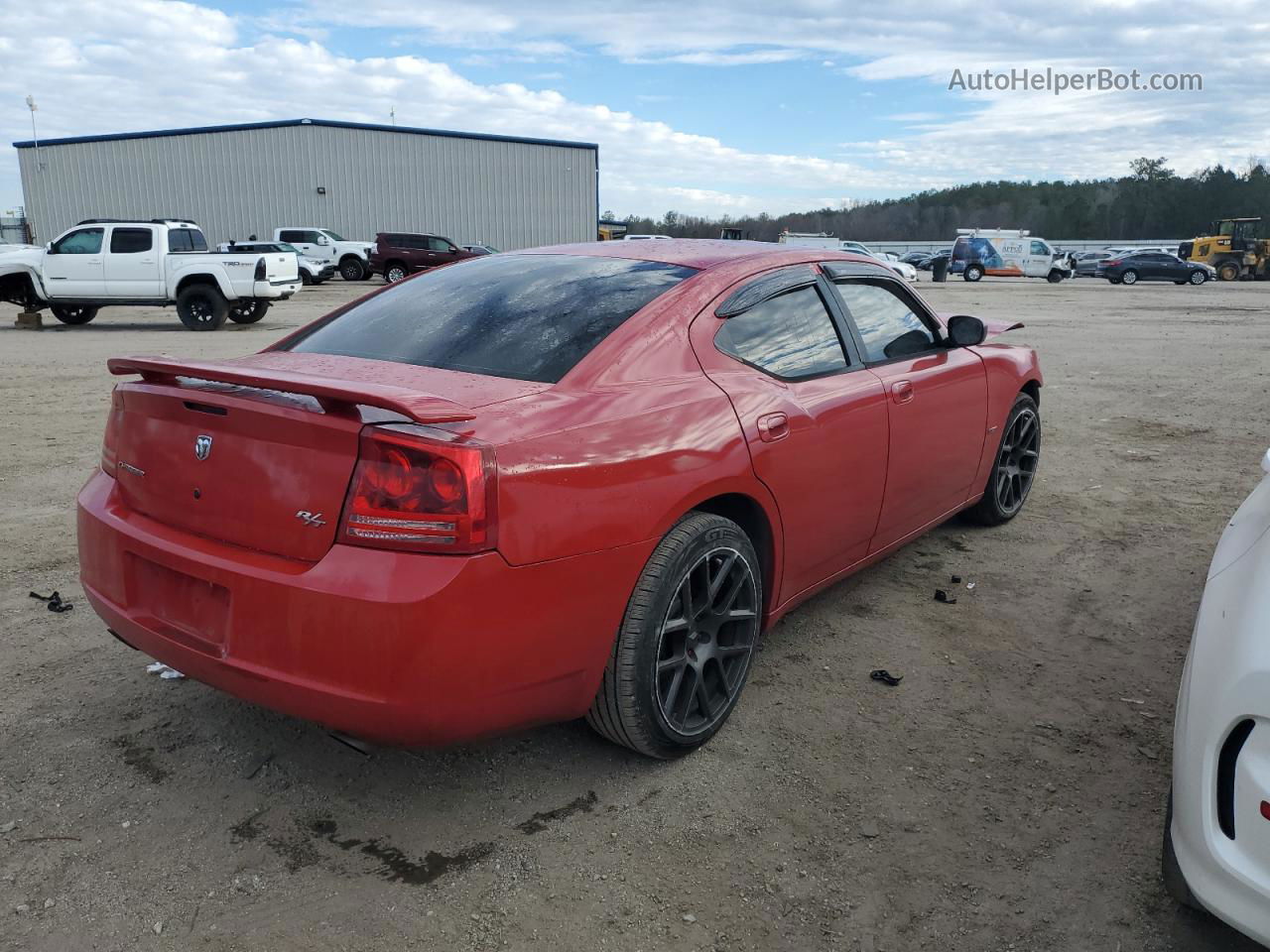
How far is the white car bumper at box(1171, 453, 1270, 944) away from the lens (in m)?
1.72

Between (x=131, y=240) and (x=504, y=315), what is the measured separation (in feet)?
53.5

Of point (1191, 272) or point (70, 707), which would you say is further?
point (1191, 272)

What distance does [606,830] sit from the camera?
2576mm

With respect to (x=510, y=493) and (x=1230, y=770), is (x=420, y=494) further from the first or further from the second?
(x=1230, y=770)

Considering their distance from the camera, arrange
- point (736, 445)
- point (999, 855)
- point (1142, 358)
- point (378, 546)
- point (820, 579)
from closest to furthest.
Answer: point (378, 546)
point (999, 855)
point (736, 445)
point (820, 579)
point (1142, 358)

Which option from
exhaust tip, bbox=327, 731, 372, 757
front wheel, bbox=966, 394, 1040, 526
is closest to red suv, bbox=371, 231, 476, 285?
front wheel, bbox=966, 394, 1040, 526

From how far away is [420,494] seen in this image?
86.4 inches

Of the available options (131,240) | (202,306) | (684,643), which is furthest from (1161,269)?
(684,643)

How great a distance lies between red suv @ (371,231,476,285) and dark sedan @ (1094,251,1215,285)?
27999 millimetres

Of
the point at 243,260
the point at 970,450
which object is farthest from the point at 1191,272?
the point at 970,450

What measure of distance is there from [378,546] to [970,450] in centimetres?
314

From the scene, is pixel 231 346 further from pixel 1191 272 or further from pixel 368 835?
pixel 1191 272

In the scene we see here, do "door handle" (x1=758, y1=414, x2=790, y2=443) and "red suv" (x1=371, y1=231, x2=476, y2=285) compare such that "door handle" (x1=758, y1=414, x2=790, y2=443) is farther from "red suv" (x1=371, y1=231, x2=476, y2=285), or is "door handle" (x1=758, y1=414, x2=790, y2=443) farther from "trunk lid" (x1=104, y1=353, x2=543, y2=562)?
"red suv" (x1=371, y1=231, x2=476, y2=285)

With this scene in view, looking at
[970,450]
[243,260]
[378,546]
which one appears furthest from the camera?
[243,260]
